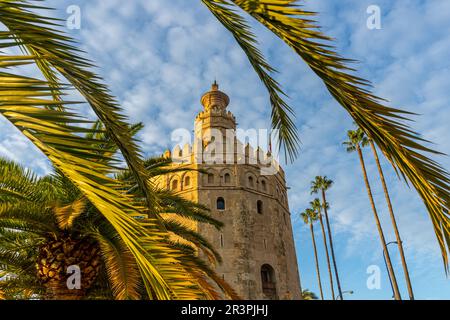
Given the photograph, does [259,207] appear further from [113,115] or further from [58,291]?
[113,115]

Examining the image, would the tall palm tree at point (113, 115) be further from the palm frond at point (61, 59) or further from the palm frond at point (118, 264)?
the palm frond at point (118, 264)

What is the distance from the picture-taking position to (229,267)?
17938mm

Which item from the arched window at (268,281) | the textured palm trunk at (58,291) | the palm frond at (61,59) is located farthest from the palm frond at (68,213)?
the arched window at (268,281)

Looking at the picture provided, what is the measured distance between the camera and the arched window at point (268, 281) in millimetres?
18677

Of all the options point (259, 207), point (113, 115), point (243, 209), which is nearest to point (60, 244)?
point (113, 115)

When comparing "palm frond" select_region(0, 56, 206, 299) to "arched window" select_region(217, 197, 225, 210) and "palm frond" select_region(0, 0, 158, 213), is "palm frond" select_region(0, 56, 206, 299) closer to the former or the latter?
"palm frond" select_region(0, 0, 158, 213)

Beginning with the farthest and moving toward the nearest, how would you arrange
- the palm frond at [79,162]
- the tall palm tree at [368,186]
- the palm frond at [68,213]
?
the tall palm tree at [368,186], the palm frond at [68,213], the palm frond at [79,162]

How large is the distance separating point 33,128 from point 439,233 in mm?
2199

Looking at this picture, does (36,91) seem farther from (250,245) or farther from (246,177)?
(246,177)

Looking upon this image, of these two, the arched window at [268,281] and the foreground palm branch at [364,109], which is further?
the arched window at [268,281]

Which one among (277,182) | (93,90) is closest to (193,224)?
(277,182)

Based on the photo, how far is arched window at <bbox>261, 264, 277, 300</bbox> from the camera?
18677mm

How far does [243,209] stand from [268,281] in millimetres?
4165

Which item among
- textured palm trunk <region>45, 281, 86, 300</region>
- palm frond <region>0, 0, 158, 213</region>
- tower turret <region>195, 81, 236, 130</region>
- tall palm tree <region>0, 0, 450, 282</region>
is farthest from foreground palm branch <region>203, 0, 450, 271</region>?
tower turret <region>195, 81, 236, 130</region>
